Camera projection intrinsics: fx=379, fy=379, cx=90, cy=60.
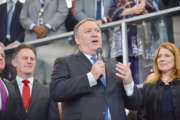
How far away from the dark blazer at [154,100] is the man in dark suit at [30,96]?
1.07 m

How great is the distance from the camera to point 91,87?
11.2ft

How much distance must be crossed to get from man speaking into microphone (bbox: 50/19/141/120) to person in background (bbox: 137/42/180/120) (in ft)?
Result: 2.76

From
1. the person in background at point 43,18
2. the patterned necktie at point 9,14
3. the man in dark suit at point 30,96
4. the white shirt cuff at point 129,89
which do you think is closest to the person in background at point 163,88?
the white shirt cuff at point 129,89

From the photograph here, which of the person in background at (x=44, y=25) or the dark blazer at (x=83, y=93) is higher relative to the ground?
the person in background at (x=44, y=25)

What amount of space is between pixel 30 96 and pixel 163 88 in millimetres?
1652

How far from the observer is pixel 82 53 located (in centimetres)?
373

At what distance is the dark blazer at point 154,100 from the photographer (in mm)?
4309

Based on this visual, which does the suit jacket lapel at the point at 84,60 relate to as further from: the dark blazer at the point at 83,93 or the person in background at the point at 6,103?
the person in background at the point at 6,103

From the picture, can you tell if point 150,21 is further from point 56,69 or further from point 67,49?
point 56,69

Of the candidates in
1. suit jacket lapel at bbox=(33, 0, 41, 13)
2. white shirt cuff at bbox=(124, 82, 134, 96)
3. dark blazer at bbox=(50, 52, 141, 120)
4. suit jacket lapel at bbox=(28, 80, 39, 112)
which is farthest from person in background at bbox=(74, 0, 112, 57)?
white shirt cuff at bbox=(124, 82, 134, 96)

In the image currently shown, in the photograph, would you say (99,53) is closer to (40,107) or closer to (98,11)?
(40,107)

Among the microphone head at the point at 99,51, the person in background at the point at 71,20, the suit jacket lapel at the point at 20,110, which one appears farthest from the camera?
the person in background at the point at 71,20

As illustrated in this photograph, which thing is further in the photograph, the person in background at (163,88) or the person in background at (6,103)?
the person in background at (163,88)

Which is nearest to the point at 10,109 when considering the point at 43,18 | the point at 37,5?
the point at 43,18
